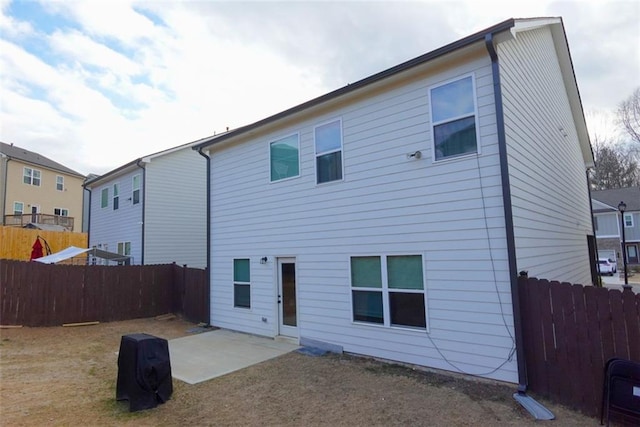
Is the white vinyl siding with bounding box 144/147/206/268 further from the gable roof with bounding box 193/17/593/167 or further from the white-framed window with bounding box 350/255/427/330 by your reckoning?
the white-framed window with bounding box 350/255/427/330

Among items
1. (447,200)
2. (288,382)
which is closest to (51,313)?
(288,382)

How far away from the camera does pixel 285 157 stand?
889cm

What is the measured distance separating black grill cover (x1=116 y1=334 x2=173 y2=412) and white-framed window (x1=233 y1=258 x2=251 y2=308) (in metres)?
4.47

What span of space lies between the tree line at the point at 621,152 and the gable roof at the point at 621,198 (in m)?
2.06

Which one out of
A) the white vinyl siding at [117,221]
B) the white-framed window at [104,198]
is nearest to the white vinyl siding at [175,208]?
the white vinyl siding at [117,221]

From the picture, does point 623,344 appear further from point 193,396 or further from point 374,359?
point 193,396

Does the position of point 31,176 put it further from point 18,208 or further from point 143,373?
point 143,373

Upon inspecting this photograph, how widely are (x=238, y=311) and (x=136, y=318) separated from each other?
4.95m

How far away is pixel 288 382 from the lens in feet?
19.0

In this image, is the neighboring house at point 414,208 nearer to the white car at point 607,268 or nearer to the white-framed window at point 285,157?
the white-framed window at point 285,157

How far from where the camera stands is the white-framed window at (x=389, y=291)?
629 centimetres

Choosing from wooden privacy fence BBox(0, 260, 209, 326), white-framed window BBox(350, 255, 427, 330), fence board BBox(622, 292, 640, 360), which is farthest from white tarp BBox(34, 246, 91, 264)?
fence board BBox(622, 292, 640, 360)

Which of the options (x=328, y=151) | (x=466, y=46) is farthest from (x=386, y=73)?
(x=328, y=151)

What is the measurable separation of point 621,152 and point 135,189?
39.2m
